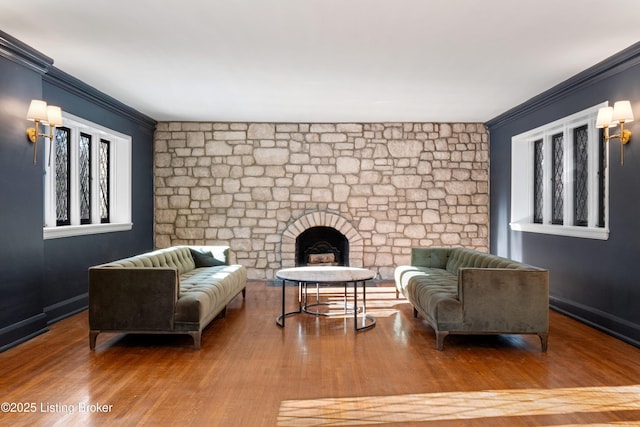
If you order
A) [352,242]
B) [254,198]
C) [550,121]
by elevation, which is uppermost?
[550,121]

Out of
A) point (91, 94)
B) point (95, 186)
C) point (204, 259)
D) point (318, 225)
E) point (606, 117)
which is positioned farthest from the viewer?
point (318, 225)

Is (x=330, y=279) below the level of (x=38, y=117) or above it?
below

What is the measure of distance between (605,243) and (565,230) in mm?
768

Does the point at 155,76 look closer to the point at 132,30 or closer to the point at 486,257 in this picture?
the point at 132,30

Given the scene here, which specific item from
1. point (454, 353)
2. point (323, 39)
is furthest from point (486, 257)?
point (323, 39)

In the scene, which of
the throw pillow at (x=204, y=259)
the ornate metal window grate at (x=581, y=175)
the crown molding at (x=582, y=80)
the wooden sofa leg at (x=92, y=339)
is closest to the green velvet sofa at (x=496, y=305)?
the ornate metal window grate at (x=581, y=175)

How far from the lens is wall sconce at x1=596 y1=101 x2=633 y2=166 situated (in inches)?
165

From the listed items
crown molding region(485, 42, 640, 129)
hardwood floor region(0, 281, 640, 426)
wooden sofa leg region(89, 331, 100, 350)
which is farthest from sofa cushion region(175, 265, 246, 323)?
crown molding region(485, 42, 640, 129)

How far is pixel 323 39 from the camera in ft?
13.2

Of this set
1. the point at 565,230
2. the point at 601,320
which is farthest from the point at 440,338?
the point at 565,230

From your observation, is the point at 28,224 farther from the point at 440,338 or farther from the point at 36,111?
the point at 440,338

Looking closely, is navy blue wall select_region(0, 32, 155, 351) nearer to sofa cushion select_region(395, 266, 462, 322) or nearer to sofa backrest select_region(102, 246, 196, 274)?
sofa backrest select_region(102, 246, 196, 274)

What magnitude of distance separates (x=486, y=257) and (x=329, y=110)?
316cm

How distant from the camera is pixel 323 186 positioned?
310 inches
